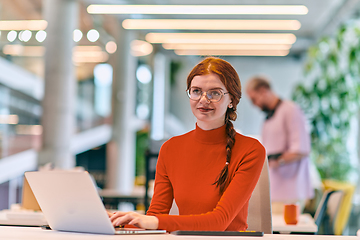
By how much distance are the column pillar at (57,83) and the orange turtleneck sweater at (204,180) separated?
469 centimetres

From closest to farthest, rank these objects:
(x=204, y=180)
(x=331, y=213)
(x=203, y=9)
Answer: (x=204, y=180) < (x=331, y=213) < (x=203, y=9)

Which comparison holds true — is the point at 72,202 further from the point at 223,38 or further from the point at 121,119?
the point at 121,119

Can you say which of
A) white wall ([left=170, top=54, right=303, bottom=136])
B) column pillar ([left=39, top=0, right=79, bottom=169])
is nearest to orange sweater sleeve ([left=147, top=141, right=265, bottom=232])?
column pillar ([left=39, top=0, right=79, bottom=169])

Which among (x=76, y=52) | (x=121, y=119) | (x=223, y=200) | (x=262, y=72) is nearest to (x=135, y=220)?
(x=223, y=200)

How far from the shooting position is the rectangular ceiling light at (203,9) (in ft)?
22.2

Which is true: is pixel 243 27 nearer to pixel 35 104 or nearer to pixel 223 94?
pixel 35 104

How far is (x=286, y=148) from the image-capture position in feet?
13.0

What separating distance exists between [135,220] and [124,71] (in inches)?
325

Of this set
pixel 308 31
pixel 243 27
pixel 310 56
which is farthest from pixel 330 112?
pixel 308 31

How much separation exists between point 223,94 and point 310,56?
589cm

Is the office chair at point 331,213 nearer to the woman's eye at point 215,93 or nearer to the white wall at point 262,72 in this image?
the woman's eye at point 215,93

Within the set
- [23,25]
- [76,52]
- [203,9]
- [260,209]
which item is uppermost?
[203,9]

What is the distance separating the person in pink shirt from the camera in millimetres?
3770

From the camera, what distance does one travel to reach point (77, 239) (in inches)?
53.3
